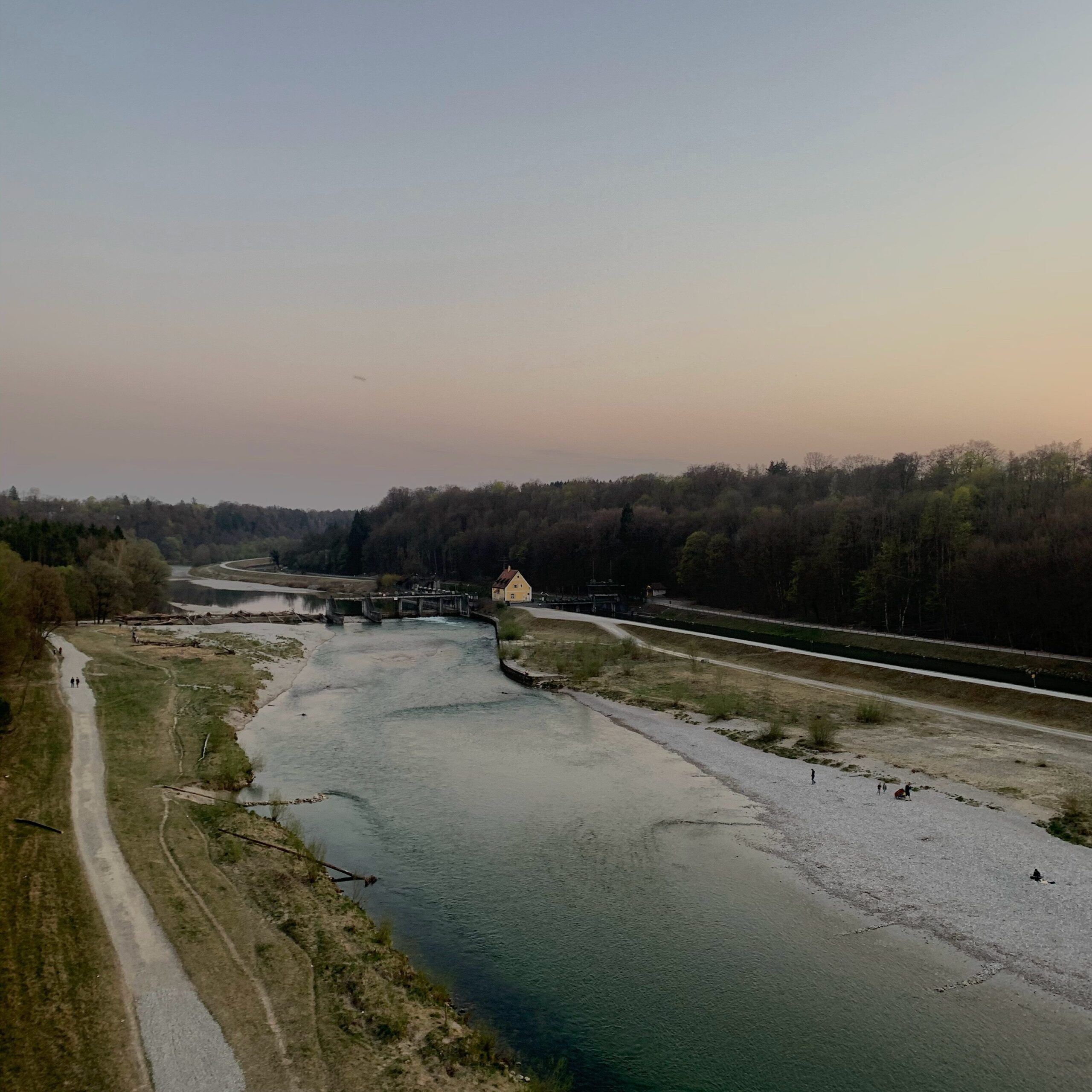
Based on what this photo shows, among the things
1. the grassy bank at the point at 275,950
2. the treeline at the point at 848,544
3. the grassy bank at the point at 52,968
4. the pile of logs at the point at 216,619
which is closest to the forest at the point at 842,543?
the treeline at the point at 848,544

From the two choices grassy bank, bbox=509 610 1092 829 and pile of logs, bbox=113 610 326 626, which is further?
pile of logs, bbox=113 610 326 626

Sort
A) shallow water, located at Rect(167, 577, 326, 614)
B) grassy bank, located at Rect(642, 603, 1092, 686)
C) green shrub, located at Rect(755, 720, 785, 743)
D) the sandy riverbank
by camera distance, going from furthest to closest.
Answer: shallow water, located at Rect(167, 577, 326, 614), grassy bank, located at Rect(642, 603, 1092, 686), the sandy riverbank, green shrub, located at Rect(755, 720, 785, 743)

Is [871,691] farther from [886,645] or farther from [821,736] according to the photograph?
[886,645]

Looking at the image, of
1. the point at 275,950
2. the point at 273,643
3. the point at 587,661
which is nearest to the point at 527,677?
the point at 587,661

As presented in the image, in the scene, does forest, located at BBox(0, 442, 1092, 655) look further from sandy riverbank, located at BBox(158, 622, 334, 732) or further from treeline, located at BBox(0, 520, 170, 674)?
sandy riverbank, located at BBox(158, 622, 334, 732)

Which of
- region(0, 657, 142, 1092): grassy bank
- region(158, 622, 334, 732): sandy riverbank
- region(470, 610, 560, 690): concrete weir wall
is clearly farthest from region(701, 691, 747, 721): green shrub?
region(0, 657, 142, 1092): grassy bank

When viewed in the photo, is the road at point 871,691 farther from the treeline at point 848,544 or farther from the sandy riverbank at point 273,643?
the sandy riverbank at point 273,643

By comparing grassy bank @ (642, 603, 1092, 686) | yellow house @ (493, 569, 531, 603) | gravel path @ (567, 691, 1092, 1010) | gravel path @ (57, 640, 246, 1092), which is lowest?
gravel path @ (567, 691, 1092, 1010)
